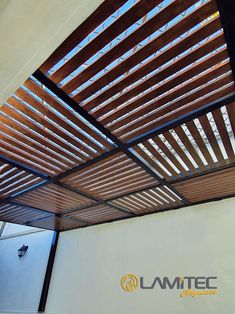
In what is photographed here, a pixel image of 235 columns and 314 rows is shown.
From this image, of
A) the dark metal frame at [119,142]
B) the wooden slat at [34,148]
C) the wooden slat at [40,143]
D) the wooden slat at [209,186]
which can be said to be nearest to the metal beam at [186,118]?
the dark metal frame at [119,142]

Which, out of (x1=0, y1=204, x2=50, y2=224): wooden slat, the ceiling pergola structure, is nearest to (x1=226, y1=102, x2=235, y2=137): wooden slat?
the ceiling pergola structure

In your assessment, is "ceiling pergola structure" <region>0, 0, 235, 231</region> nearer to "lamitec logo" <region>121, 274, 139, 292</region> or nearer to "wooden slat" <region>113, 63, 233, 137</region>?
"wooden slat" <region>113, 63, 233, 137</region>

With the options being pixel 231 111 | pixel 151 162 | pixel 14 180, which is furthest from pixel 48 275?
pixel 231 111

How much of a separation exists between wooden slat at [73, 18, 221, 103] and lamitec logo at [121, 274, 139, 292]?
3738 mm

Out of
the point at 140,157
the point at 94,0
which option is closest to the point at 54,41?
the point at 94,0

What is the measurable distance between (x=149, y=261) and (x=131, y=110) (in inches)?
133

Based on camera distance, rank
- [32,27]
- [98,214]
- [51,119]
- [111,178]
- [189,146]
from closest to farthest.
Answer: [32,27], [51,119], [189,146], [111,178], [98,214]

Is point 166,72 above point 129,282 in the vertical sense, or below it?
above

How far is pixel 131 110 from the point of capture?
7.50 ft

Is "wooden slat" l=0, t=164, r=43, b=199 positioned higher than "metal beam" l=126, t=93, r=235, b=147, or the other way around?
"metal beam" l=126, t=93, r=235, b=147

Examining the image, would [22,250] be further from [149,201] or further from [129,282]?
[149,201]

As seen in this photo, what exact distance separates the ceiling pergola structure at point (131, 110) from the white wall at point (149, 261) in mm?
631

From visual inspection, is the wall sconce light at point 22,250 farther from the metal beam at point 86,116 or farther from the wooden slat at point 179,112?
the wooden slat at point 179,112

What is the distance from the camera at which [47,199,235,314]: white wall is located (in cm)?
366
